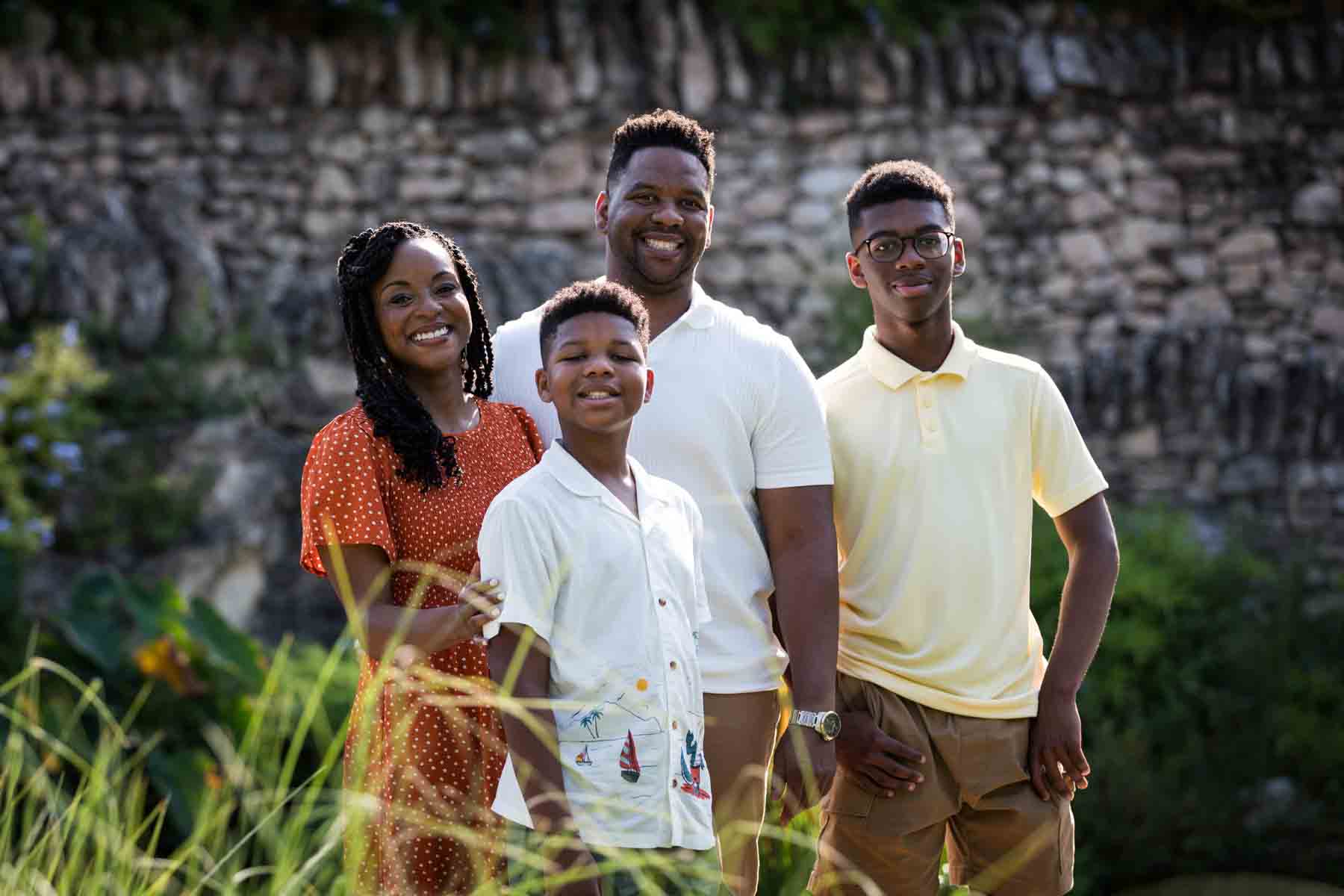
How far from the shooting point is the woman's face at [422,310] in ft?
7.61

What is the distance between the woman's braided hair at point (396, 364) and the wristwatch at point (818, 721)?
2.42 ft

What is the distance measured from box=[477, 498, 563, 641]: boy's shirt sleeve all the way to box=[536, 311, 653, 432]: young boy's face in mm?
193

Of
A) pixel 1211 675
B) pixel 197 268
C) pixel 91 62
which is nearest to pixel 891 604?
pixel 1211 675

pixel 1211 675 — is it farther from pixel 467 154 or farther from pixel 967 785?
pixel 467 154

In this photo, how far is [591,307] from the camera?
223 centimetres

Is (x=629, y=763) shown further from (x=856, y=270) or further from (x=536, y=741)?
(x=856, y=270)

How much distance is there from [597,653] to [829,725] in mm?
529

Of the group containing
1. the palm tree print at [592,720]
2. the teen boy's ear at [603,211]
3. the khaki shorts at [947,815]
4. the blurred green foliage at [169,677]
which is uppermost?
the teen boy's ear at [603,211]

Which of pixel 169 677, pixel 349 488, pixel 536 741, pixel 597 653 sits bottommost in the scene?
pixel 169 677

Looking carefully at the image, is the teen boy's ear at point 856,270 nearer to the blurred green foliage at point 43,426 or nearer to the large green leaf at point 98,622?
the large green leaf at point 98,622

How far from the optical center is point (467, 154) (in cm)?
670

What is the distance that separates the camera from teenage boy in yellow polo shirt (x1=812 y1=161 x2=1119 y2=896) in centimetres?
256

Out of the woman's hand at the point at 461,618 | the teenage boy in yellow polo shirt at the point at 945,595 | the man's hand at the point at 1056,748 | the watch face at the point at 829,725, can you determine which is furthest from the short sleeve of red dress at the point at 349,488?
the man's hand at the point at 1056,748

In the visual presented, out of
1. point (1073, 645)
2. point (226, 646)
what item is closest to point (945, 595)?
point (1073, 645)
